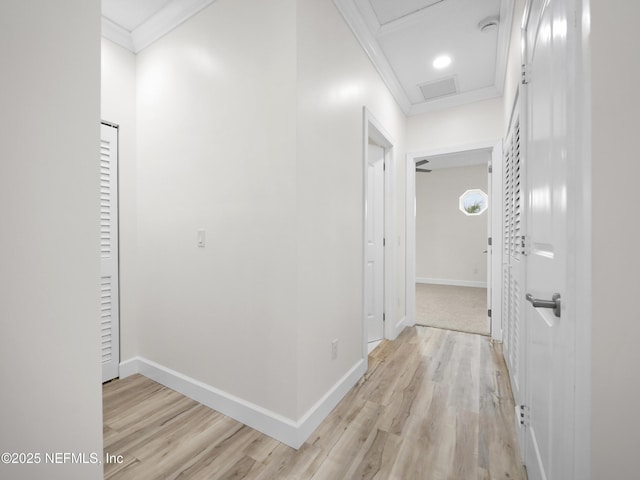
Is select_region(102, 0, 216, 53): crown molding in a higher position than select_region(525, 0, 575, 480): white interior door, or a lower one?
higher

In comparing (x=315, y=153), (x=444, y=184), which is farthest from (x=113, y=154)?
(x=444, y=184)

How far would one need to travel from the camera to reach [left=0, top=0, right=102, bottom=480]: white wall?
0.62 m

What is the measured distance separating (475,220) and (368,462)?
6.33 m

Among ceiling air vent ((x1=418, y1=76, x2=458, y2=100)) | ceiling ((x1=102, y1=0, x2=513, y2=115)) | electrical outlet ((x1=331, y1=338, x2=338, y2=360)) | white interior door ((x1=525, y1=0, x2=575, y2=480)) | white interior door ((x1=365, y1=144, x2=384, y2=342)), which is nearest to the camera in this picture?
white interior door ((x1=525, y1=0, x2=575, y2=480))

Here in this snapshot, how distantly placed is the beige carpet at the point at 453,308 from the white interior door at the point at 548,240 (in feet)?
7.90

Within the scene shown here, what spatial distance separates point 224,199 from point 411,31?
2003 millimetres

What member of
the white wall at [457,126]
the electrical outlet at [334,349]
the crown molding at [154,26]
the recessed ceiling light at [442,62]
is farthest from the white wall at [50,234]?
the white wall at [457,126]

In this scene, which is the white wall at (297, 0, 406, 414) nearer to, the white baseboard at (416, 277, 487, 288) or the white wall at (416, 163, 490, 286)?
the white wall at (416, 163, 490, 286)

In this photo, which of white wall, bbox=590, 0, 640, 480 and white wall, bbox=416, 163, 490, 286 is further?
white wall, bbox=416, 163, 490, 286

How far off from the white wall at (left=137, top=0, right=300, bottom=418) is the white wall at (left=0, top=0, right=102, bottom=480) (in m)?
0.93

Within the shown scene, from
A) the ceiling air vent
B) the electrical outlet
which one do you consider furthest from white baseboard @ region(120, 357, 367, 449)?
the ceiling air vent

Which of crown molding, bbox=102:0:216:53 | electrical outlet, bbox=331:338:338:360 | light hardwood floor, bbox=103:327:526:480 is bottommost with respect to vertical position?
light hardwood floor, bbox=103:327:526:480

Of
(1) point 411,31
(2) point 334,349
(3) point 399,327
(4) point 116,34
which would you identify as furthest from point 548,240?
(4) point 116,34

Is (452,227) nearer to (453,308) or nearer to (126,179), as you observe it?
(453,308)
